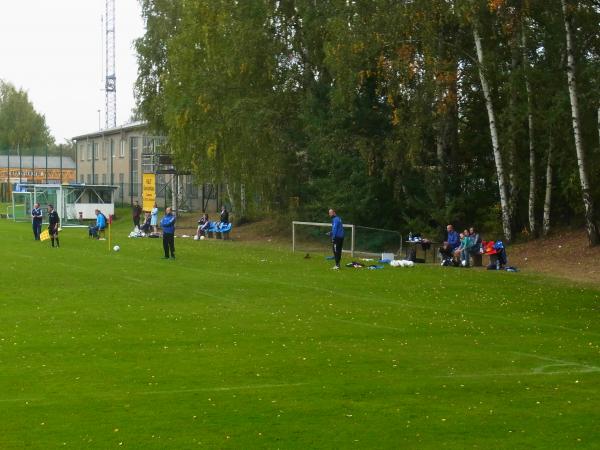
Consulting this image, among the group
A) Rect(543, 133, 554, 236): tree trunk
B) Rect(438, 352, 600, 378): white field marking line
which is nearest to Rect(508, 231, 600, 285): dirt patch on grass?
Rect(543, 133, 554, 236): tree trunk

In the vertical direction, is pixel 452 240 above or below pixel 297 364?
above

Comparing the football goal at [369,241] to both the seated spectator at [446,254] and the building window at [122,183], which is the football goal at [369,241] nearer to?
the seated spectator at [446,254]

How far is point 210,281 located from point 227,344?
10.8 meters

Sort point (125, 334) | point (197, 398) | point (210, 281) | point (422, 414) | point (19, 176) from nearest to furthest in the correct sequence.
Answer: point (422, 414)
point (197, 398)
point (125, 334)
point (210, 281)
point (19, 176)

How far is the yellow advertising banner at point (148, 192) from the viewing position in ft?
192

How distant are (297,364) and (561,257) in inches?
799

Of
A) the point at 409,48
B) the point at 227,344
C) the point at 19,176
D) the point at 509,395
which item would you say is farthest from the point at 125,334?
the point at 19,176

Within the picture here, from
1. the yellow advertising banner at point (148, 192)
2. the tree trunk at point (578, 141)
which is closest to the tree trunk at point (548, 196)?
the tree trunk at point (578, 141)

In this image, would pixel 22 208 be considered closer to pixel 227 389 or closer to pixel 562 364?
pixel 562 364

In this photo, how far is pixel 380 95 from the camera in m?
40.2

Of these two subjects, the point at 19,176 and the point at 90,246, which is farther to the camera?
the point at 19,176

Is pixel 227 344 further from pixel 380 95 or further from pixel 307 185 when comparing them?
pixel 307 185

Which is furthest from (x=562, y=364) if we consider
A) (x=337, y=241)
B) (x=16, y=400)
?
(x=337, y=241)

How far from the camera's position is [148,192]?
60.2m
